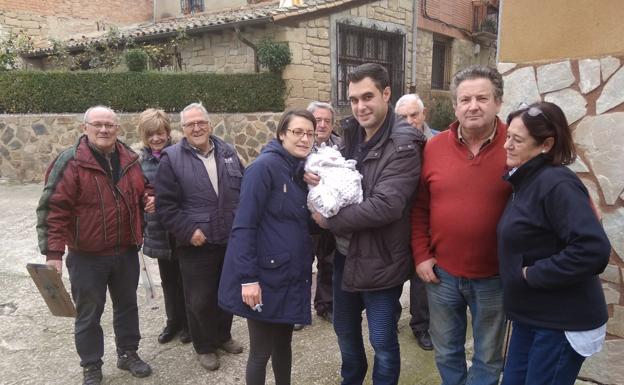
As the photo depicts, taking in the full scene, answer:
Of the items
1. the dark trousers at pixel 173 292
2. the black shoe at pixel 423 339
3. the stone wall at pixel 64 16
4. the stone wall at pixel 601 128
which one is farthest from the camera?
the stone wall at pixel 64 16

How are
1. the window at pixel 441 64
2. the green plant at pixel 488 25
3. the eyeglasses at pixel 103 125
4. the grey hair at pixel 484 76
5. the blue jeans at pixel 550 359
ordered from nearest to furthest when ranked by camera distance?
the blue jeans at pixel 550 359 → the grey hair at pixel 484 76 → the eyeglasses at pixel 103 125 → the window at pixel 441 64 → the green plant at pixel 488 25

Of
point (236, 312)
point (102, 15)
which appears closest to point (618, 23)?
point (236, 312)

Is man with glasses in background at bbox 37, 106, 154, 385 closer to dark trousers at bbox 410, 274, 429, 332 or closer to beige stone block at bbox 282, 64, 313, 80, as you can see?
dark trousers at bbox 410, 274, 429, 332

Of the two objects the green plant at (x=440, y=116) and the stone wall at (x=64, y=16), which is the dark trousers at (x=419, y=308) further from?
the stone wall at (x=64, y=16)

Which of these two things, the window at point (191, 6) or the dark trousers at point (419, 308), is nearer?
the dark trousers at point (419, 308)

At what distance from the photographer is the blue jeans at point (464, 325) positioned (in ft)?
6.64

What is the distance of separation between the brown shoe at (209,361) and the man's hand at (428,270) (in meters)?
1.59

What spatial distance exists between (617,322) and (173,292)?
2828 millimetres

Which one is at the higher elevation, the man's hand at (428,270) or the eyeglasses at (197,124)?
the eyeglasses at (197,124)

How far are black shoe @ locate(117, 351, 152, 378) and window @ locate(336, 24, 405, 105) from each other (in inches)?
333

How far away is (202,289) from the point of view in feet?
9.59

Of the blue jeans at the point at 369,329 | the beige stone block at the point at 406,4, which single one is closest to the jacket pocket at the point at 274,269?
the blue jeans at the point at 369,329

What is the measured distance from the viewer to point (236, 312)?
7.11 feet

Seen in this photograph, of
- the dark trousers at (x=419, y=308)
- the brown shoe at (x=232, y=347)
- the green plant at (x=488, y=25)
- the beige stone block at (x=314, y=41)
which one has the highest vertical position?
the green plant at (x=488, y=25)
